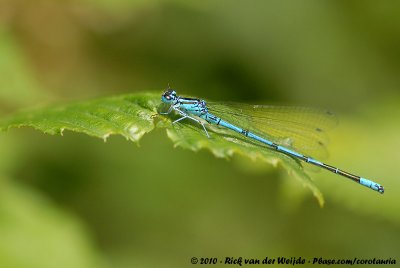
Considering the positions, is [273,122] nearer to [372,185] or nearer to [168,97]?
[372,185]

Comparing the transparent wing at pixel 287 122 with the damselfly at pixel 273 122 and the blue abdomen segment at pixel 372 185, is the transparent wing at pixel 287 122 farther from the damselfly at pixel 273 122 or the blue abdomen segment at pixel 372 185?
the blue abdomen segment at pixel 372 185

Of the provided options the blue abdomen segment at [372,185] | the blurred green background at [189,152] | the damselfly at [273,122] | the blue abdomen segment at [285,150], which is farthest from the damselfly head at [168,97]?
the blue abdomen segment at [372,185]

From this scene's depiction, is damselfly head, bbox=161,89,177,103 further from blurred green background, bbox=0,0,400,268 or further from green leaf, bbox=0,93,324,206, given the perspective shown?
blurred green background, bbox=0,0,400,268

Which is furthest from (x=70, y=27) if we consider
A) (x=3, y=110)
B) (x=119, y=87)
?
(x=3, y=110)

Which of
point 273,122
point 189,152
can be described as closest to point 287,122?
point 273,122

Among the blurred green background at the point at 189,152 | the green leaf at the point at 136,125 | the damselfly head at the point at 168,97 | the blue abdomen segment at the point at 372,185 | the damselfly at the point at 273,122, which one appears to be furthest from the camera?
the blurred green background at the point at 189,152

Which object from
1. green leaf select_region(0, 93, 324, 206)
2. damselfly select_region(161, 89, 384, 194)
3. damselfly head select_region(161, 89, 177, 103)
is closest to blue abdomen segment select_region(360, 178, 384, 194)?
damselfly select_region(161, 89, 384, 194)
